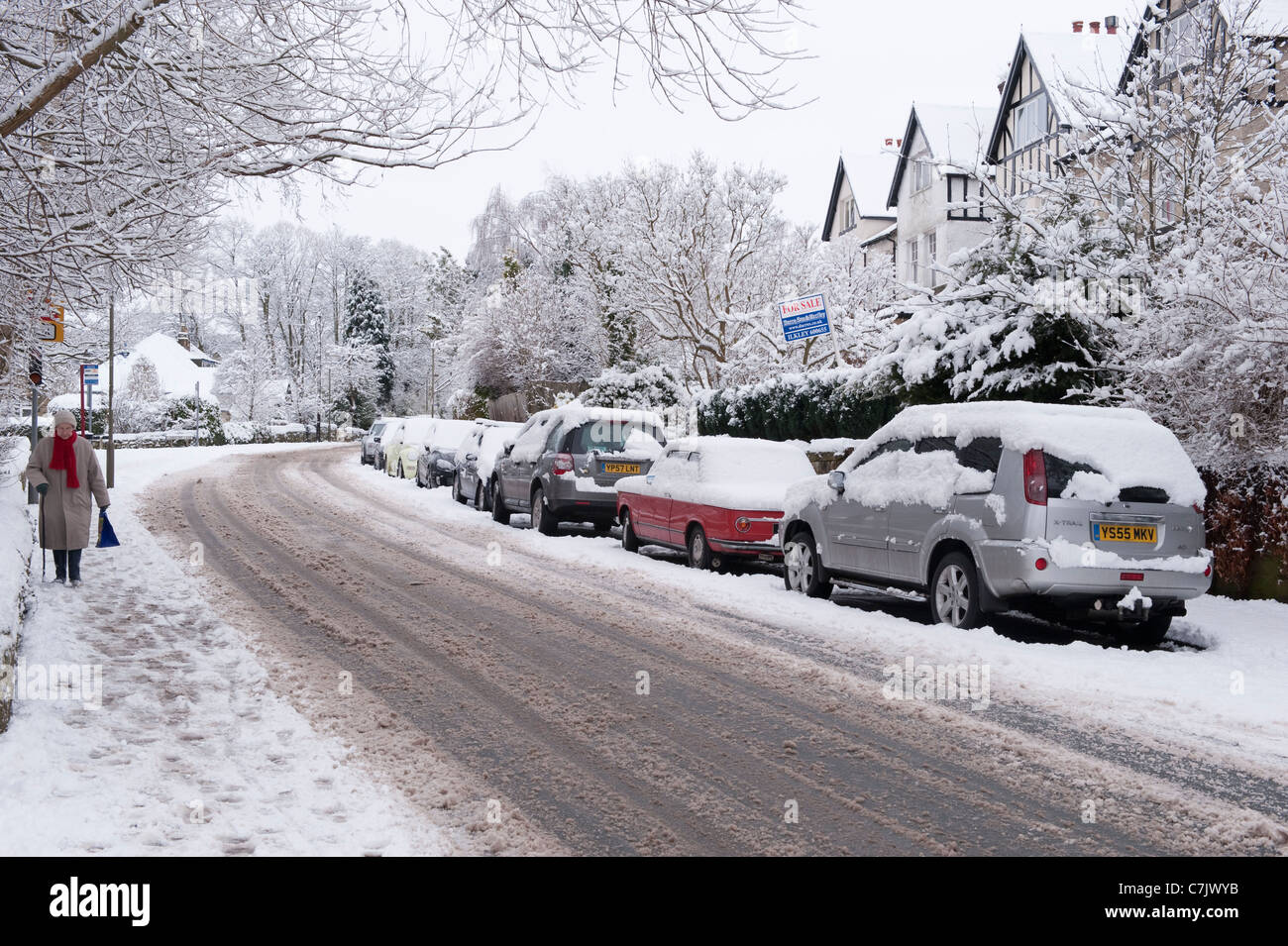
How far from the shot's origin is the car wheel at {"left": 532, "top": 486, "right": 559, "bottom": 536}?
17234mm

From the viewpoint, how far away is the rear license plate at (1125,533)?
8570 mm

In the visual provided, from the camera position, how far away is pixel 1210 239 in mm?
11297

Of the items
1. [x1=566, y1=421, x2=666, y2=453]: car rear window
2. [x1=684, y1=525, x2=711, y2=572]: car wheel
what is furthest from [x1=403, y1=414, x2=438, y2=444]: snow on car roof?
[x1=684, y1=525, x2=711, y2=572]: car wheel

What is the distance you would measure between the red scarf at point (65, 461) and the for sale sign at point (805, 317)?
46.7 ft

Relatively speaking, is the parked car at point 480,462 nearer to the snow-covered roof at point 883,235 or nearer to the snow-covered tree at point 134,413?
the snow-covered roof at point 883,235

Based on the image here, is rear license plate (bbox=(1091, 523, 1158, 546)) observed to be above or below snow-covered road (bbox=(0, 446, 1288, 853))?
above

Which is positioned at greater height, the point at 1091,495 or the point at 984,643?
the point at 1091,495

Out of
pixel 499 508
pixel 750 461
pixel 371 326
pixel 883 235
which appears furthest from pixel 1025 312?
pixel 371 326

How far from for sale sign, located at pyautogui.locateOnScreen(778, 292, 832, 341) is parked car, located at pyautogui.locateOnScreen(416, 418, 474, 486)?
362 inches

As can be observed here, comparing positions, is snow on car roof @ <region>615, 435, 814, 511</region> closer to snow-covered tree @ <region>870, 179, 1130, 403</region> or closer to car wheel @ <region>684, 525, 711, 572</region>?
car wheel @ <region>684, 525, 711, 572</region>

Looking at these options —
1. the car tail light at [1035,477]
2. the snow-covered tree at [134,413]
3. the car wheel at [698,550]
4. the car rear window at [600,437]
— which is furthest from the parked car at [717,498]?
the snow-covered tree at [134,413]
